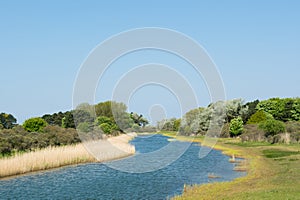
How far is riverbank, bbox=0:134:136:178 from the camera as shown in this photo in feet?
80.8

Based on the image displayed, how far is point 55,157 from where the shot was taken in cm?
2958

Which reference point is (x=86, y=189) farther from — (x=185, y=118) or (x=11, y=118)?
(x=185, y=118)

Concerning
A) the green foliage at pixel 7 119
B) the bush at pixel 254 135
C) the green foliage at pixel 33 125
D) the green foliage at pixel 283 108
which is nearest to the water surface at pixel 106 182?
the green foliage at pixel 33 125

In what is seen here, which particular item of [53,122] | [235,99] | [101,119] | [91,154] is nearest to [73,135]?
[91,154]

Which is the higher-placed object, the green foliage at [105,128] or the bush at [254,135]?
the green foliage at [105,128]

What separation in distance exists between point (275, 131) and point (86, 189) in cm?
→ 3017

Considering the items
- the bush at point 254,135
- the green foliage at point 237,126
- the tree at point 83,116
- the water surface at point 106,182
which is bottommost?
the water surface at point 106,182

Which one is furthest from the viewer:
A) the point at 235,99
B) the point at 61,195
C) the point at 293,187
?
the point at 235,99

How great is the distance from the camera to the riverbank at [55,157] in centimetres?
2464

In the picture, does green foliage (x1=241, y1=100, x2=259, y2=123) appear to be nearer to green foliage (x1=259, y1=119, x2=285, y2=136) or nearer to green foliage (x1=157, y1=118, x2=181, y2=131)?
green foliage (x1=259, y1=119, x2=285, y2=136)

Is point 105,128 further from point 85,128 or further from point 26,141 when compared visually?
point 26,141

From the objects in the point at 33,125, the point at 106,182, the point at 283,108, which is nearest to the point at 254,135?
the point at 283,108

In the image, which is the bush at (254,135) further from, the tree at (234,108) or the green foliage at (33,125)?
the green foliage at (33,125)

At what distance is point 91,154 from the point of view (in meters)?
34.5
